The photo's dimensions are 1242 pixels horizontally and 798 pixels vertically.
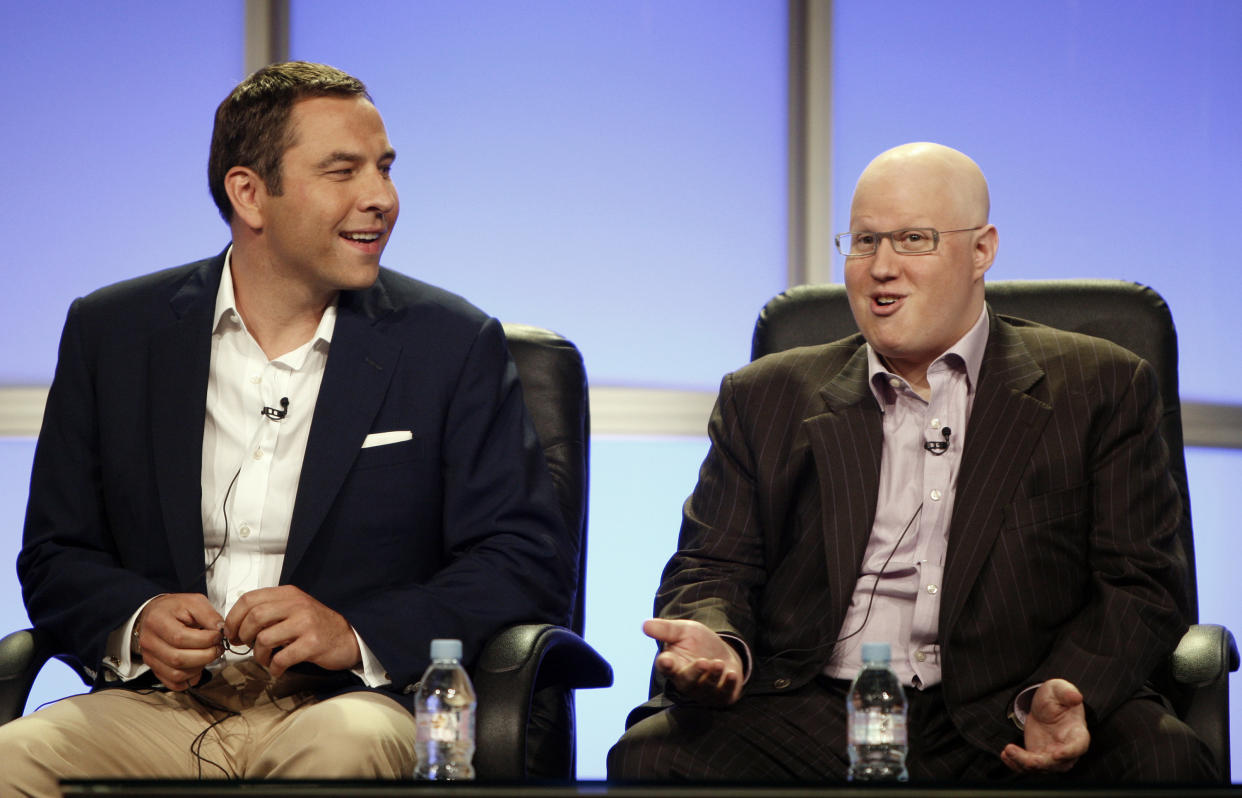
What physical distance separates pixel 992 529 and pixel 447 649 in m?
0.93

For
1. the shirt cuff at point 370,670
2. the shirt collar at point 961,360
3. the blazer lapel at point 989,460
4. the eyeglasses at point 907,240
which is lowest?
the shirt cuff at point 370,670

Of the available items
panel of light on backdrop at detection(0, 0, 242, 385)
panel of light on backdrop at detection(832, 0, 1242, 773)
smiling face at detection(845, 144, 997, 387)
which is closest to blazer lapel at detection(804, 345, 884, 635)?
smiling face at detection(845, 144, 997, 387)

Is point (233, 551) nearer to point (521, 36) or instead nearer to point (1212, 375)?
point (521, 36)

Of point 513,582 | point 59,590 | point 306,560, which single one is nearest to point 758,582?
point 513,582

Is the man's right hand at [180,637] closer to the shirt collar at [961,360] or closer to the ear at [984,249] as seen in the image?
the shirt collar at [961,360]

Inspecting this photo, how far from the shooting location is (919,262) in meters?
2.29

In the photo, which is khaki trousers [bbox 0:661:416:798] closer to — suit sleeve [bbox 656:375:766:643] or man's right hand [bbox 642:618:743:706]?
man's right hand [bbox 642:618:743:706]

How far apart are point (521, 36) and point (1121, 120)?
1.74 meters

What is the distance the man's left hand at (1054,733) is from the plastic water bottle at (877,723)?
7.5 inches

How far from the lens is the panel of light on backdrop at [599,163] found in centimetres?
373

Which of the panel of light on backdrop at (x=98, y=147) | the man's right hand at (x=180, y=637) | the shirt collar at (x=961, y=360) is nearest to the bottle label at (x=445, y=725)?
the man's right hand at (x=180, y=637)

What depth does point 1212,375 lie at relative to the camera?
12.8 feet

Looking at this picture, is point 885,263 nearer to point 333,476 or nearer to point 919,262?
point 919,262

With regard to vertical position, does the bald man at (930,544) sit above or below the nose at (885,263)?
below
